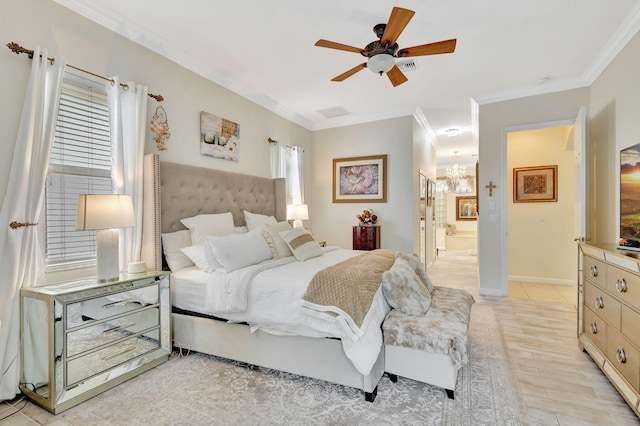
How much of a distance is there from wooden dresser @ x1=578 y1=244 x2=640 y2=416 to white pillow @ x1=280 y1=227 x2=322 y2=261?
7.41ft

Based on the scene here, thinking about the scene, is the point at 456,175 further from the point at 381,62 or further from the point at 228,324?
the point at 228,324

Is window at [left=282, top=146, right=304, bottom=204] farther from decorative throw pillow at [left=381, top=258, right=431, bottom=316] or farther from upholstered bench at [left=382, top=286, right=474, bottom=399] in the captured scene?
upholstered bench at [left=382, top=286, right=474, bottom=399]

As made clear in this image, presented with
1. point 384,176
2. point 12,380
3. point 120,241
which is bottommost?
point 12,380

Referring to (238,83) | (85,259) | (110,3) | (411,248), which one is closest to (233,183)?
(238,83)

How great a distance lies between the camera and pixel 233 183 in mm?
3775

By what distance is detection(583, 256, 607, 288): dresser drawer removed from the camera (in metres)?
2.19

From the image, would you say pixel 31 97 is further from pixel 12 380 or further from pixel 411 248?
pixel 411 248

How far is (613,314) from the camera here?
6.69 ft

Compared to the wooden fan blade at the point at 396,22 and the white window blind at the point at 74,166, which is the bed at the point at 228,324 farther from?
the wooden fan blade at the point at 396,22

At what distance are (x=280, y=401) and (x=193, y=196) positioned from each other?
217cm

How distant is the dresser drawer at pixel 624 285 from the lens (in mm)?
1775

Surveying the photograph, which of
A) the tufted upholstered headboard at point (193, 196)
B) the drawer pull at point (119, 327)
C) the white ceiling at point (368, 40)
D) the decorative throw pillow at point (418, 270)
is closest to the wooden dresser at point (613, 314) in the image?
the decorative throw pillow at point (418, 270)

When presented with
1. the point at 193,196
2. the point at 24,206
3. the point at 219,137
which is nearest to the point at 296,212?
the point at 219,137

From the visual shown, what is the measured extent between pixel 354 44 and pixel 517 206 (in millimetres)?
4097
